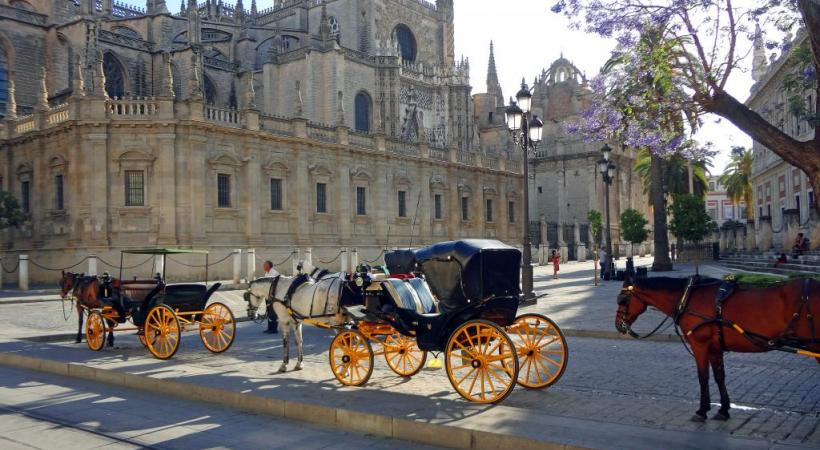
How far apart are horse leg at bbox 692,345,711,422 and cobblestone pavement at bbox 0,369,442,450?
2.66 metres

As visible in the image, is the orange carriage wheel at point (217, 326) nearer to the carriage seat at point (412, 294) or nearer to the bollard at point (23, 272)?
the carriage seat at point (412, 294)

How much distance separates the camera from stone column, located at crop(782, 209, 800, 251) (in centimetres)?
2819

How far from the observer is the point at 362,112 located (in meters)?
48.6

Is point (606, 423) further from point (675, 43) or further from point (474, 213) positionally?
point (474, 213)

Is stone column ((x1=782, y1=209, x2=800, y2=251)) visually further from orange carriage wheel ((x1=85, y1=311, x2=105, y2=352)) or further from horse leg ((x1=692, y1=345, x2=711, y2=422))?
orange carriage wheel ((x1=85, y1=311, x2=105, y2=352))

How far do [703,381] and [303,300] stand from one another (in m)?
5.31

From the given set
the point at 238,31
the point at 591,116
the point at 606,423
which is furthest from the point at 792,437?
the point at 238,31

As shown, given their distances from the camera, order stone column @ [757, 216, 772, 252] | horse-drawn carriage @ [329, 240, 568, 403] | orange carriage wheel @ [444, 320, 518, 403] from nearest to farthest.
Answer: orange carriage wheel @ [444, 320, 518, 403] < horse-drawn carriage @ [329, 240, 568, 403] < stone column @ [757, 216, 772, 252]

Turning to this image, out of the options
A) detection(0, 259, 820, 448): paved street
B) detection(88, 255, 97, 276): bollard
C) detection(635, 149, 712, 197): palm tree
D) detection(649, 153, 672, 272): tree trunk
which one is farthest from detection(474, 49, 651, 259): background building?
detection(0, 259, 820, 448): paved street

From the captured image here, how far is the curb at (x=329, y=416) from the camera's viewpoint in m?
5.96

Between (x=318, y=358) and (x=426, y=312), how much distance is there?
2965mm

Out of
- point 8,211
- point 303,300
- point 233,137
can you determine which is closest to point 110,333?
point 303,300

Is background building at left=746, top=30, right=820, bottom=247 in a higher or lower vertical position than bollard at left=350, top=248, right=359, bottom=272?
higher

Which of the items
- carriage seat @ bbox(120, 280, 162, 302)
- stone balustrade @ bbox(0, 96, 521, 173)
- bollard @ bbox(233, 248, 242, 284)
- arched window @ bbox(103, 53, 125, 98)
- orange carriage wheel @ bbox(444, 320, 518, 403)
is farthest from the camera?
arched window @ bbox(103, 53, 125, 98)
